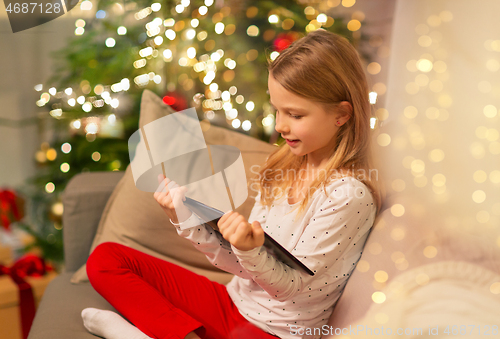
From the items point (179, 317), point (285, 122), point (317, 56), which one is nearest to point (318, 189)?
point (285, 122)

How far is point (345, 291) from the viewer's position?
694mm

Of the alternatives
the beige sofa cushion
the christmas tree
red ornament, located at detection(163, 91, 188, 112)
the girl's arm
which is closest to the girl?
the girl's arm

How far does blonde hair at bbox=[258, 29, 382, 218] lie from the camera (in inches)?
26.4

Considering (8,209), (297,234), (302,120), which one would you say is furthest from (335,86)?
(8,209)

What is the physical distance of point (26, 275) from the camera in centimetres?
135

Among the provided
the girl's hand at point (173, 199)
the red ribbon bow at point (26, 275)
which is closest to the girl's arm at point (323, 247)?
the girl's hand at point (173, 199)

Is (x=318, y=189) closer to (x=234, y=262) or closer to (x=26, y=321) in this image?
(x=234, y=262)

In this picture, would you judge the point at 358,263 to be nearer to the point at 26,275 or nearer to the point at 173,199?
the point at 173,199

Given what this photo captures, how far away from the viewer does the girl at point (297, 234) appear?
0.66m

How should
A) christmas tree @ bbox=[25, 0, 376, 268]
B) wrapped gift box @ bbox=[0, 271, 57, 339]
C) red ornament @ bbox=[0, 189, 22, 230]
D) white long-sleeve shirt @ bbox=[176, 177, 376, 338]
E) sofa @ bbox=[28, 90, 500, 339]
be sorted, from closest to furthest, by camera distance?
sofa @ bbox=[28, 90, 500, 339] < white long-sleeve shirt @ bbox=[176, 177, 376, 338] < wrapped gift box @ bbox=[0, 271, 57, 339] < christmas tree @ bbox=[25, 0, 376, 268] < red ornament @ bbox=[0, 189, 22, 230]

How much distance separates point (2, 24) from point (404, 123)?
1779 millimetres

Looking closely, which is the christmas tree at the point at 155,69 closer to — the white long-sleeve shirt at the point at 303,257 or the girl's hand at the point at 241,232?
the white long-sleeve shirt at the point at 303,257

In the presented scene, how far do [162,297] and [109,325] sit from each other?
110mm

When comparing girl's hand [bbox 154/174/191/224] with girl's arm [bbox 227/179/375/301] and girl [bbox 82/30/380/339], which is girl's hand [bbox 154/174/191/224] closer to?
girl [bbox 82/30/380/339]
